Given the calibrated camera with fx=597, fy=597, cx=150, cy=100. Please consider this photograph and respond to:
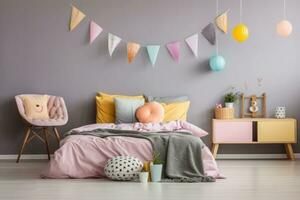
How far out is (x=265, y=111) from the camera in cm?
755

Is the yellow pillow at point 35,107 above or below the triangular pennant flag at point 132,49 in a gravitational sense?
below

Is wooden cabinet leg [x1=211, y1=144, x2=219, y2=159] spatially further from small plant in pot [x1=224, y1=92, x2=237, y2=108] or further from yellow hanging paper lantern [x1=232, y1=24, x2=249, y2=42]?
yellow hanging paper lantern [x1=232, y1=24, x2=249, y2=42]

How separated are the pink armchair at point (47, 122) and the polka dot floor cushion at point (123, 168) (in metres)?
1.74

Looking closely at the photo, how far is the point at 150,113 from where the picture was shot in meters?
6.89

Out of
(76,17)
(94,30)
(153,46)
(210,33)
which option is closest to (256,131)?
(210,33)

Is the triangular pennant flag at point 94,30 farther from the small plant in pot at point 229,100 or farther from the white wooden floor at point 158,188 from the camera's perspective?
the white wooden floor at point 158,188

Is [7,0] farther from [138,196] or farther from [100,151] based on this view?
[138,196]

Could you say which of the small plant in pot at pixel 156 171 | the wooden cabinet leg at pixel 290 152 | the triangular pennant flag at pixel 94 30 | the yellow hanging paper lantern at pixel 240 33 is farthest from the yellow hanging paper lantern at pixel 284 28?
the small plant in pot at pixel 156 171

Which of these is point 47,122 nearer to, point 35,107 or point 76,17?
point 35,107

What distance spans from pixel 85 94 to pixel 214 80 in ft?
5.38

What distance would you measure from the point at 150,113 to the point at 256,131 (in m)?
1.38

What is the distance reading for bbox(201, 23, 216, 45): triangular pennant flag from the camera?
7.50 metres

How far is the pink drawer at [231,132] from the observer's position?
7297mm

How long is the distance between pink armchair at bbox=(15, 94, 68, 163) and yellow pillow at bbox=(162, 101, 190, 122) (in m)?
1.22
